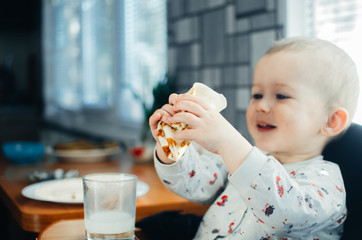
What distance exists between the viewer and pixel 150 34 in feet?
8.04

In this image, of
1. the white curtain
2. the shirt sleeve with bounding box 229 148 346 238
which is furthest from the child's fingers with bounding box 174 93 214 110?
the white curtain

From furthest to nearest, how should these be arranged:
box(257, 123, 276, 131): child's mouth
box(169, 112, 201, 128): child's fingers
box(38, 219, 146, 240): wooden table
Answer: box(257, 123, 276, 131): child's mouth < box(38, 219, 146, 240): wooden table < box(169, 112, 201, 128): child's fingers

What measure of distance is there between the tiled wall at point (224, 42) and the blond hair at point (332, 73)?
0.49 m

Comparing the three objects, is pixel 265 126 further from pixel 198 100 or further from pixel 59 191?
pixel 59 191

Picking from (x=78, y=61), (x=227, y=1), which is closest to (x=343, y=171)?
(x=227, y=1)

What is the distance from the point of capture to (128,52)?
8.99 ft

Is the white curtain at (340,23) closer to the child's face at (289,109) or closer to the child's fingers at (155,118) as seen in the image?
the child's face at (289,109)

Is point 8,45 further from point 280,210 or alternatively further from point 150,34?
point 280,210

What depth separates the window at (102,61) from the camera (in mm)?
2451

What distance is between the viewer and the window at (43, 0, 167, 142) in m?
2.45

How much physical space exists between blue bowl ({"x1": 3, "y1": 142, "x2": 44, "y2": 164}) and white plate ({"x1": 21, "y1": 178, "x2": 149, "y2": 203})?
49 centimetres

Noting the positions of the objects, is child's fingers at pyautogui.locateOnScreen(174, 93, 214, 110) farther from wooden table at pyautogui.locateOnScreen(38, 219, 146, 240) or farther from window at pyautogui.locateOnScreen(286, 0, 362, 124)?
window at pyautogui.locateOnScreen(286, 0, 362, 124)

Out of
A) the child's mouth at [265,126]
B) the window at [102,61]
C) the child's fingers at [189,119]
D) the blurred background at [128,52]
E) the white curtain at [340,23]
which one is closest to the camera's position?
the child's fingers at [189,119]

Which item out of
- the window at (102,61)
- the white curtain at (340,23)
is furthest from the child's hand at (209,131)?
the window at (102,61)
